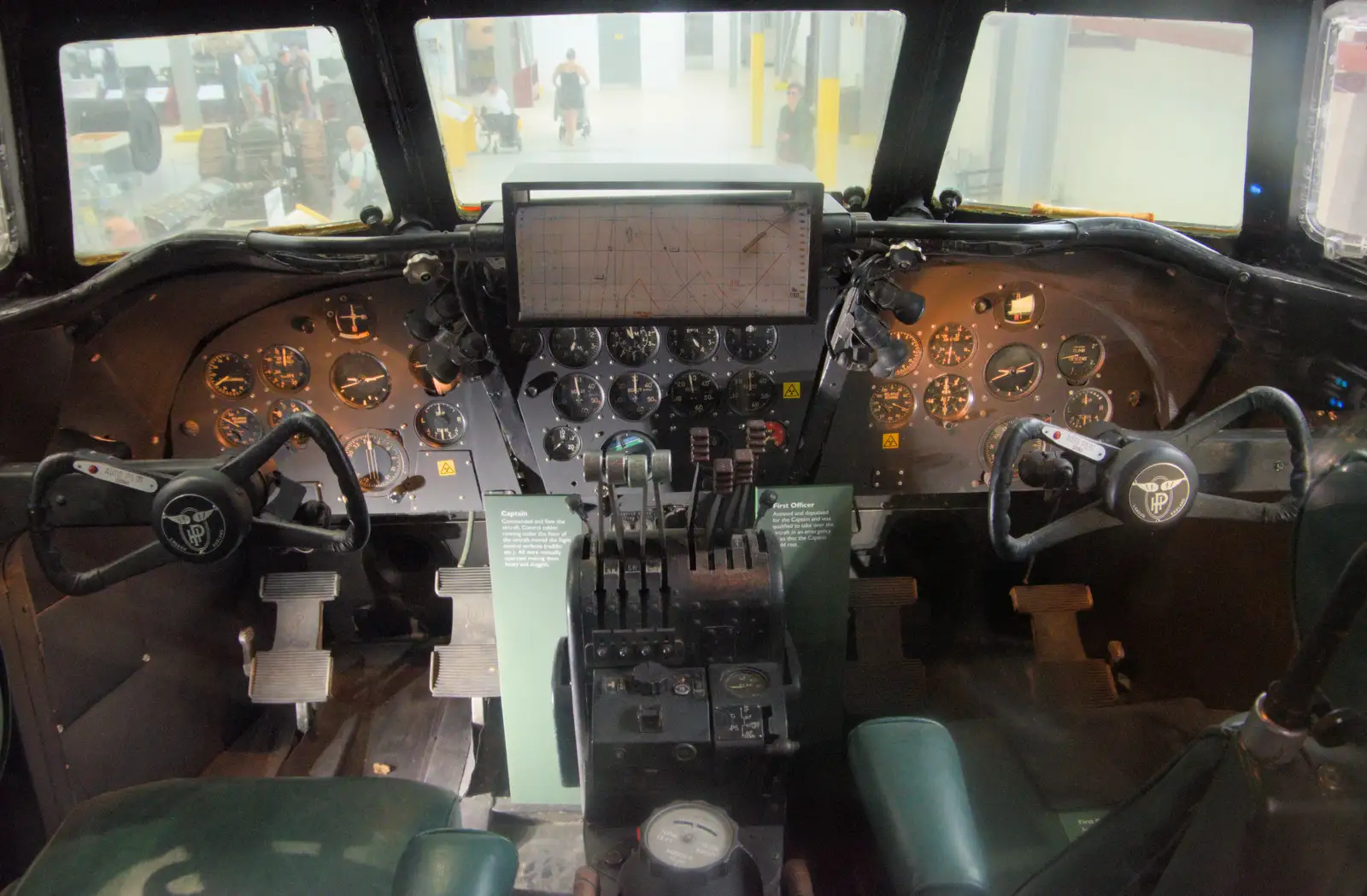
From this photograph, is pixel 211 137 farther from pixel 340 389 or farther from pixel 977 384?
pixel 977 384

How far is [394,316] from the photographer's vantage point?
3.17 meters

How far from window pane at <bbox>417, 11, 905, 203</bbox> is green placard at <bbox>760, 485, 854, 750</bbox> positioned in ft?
3.56

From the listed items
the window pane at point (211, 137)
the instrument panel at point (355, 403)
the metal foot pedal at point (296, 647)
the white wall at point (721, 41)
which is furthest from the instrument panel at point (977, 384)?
the metal foot pedal at point (296, 647)

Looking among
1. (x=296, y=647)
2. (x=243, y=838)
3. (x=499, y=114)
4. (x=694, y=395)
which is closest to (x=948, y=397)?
(x=694, y=395)

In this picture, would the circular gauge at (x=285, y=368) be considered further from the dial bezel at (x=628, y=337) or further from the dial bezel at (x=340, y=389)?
the dial bezel at (x=628, y=337)

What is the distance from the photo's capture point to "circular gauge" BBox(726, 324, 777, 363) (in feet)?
10.1

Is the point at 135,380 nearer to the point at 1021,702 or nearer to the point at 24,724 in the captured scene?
the point at 24,724

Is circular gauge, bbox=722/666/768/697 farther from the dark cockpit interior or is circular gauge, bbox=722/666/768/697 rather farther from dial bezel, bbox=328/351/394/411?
dial bezel, bbox=328/351/394/411

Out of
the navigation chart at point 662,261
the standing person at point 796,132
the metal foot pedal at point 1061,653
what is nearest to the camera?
the navigation chart at point 662,261

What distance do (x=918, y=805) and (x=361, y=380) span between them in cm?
242

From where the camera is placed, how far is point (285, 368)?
10.8 ft

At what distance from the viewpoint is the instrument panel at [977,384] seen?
3213 mm

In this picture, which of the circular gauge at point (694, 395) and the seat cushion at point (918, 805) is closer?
the seat cushion at point (918, 805)

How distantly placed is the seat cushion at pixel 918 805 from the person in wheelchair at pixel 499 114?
207cm
